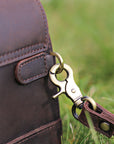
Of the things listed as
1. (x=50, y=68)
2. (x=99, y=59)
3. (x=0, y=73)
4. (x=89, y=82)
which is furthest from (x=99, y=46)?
(x=0, y=73)

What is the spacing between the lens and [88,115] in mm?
1027

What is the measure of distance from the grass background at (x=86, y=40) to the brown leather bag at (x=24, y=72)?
438 millimetres

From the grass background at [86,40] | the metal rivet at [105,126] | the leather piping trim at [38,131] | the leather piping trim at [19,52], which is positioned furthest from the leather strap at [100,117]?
the grass background at [86,40]

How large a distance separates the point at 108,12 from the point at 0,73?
241cm

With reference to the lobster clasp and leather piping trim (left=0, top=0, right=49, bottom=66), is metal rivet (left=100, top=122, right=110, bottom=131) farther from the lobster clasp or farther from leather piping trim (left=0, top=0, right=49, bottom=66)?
leather piping trim (left=0, top=0, right=49, bottom=66)

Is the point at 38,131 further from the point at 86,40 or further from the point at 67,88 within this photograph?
the point at 86,40

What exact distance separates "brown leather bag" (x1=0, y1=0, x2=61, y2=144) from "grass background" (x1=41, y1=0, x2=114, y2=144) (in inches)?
17.3

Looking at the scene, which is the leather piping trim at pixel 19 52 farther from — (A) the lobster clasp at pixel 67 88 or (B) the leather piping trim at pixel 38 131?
(B) the leather piping trim at pixel 38 131

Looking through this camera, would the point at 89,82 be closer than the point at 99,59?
Yes

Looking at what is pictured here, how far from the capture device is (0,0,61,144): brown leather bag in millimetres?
966

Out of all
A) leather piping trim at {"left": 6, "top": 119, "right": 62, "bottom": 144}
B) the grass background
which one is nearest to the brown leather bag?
leather piping trim at {"left": 6, "top": 119, "right": 62, "bottom": 144}

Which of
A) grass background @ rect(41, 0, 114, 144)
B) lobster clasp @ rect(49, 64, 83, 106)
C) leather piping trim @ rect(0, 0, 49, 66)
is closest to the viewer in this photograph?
leather piping trim @ rect(0, 0, 49, 66)

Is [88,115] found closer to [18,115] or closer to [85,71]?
[18,115]

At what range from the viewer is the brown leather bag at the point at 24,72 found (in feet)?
3.17
